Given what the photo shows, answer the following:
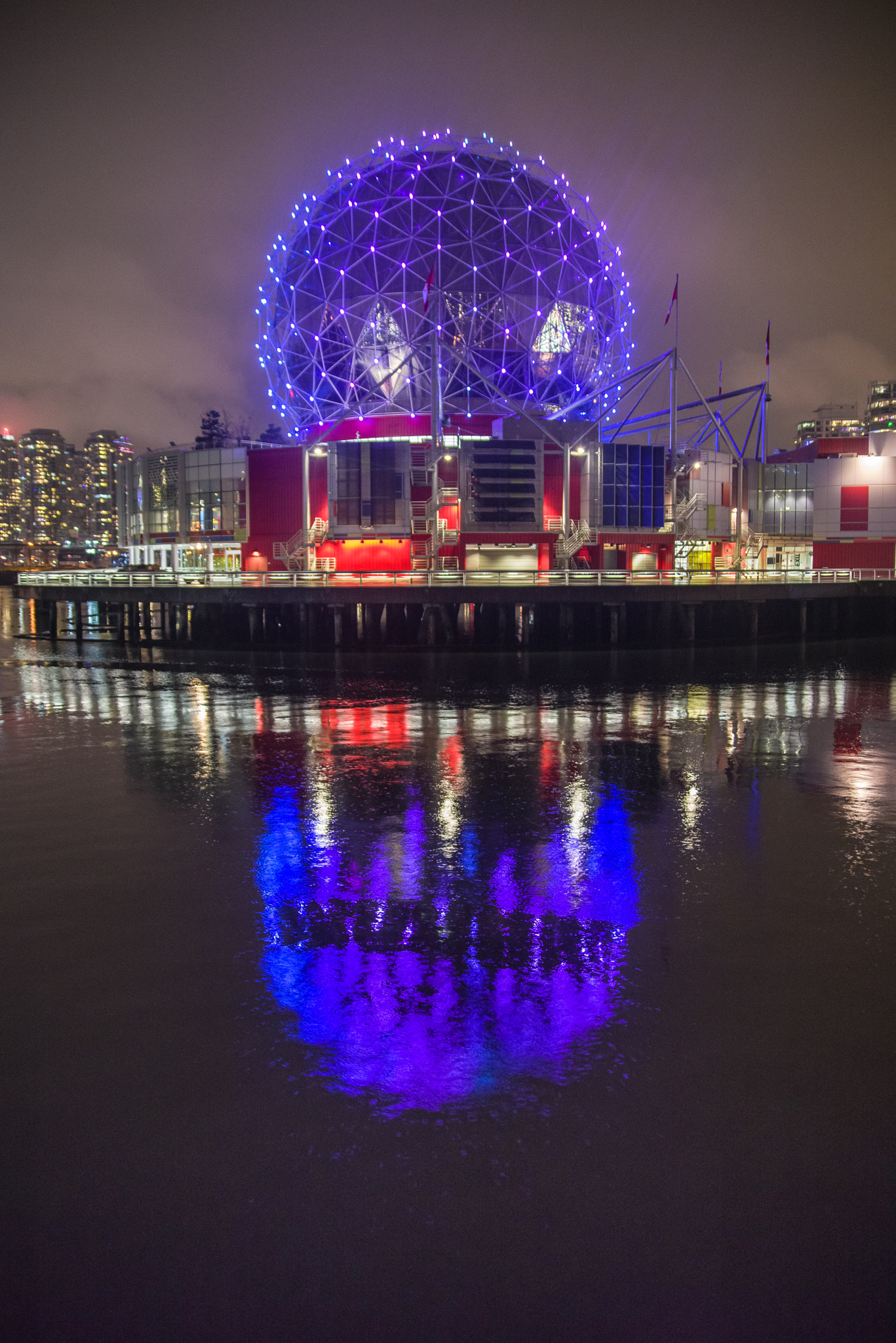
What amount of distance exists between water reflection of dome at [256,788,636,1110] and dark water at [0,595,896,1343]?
4cm

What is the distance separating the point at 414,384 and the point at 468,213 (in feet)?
30.2

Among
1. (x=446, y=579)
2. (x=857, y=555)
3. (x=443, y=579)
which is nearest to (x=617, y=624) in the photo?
(x=446, y=579)

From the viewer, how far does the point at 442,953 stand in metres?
9.12

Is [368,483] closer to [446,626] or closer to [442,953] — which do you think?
[446,626]

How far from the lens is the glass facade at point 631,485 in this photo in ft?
168

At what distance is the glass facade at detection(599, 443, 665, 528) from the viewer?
5122cm

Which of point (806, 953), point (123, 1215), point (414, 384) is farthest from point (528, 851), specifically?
point (414, 384)

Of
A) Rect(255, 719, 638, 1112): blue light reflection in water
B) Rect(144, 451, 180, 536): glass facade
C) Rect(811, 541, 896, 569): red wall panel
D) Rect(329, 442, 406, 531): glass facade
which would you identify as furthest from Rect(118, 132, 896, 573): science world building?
Rect(255, 719, 638, 1112): blue light reflection in water

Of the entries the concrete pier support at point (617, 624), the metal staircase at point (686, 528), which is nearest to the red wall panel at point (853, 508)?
the metal staircase at point (686, 528)

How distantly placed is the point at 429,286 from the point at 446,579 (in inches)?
539

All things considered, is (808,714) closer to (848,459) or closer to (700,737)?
(700,737)

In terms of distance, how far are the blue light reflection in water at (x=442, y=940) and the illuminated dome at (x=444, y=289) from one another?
118ft

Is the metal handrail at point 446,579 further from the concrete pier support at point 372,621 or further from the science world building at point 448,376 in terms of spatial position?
the science world building at point 448,376

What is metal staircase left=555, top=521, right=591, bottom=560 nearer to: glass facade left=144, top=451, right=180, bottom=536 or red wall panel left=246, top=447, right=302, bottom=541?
red wall panel left=246, top=447, right=302, bottom=541
